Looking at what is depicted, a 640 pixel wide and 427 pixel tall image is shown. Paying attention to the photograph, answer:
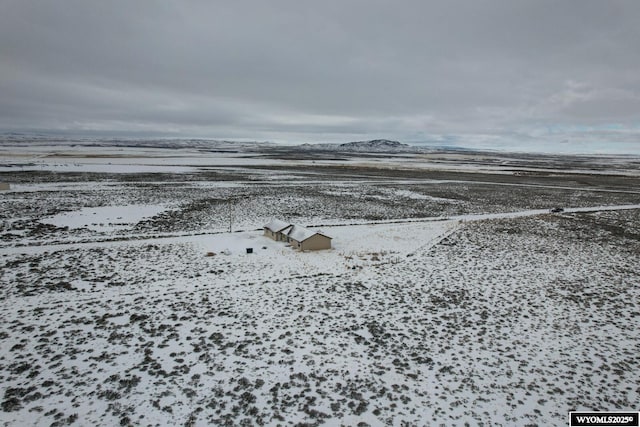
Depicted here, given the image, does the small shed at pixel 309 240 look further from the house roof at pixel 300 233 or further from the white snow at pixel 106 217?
the white snow at pixel 106 217

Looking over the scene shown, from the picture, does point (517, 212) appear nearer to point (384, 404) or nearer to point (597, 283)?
point (597, 283)

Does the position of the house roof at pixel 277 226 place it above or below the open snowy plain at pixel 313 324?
above

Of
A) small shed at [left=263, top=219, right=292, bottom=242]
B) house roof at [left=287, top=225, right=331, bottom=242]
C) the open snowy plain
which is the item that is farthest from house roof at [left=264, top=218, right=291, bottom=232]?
the open snowy plain

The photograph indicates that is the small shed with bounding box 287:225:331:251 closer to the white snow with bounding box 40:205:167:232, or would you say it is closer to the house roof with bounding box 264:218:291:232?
the house roof with bounding box 264:218:291:232

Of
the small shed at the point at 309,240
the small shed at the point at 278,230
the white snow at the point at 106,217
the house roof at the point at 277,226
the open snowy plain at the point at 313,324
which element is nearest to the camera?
the open snowy plain at the point at 313,324

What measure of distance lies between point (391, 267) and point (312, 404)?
11837mm

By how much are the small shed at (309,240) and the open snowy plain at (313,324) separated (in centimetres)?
75

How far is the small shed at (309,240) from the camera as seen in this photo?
22.7 metres

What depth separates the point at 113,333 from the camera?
41.6ft

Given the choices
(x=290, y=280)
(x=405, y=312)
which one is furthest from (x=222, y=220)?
(x=405, y=312)

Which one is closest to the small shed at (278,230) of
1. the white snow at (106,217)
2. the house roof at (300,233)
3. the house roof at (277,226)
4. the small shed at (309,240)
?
the house roof at (277,226)

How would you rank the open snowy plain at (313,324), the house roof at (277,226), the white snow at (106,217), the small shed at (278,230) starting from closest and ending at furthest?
the open snowy plain at (313,324) < the small shed at (278,230) < the house roof at (277,226) < the white snow at (106,217)

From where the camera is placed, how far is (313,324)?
44.9ft

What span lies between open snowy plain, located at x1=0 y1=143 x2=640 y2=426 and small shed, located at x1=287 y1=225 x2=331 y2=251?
75 cm
